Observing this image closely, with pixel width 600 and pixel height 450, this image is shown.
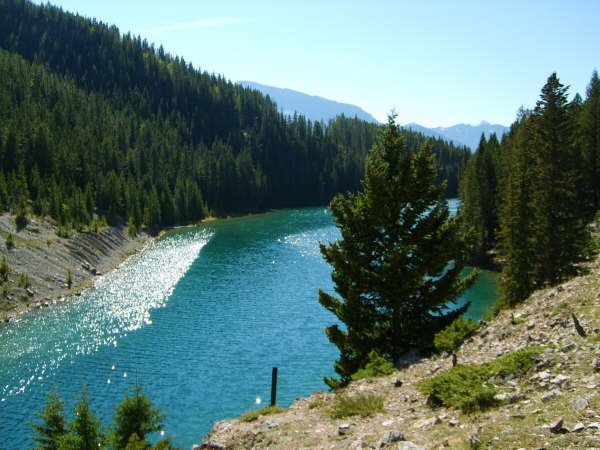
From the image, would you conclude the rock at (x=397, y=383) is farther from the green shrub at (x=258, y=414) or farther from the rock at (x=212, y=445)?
the rock at (x=212, y=445)

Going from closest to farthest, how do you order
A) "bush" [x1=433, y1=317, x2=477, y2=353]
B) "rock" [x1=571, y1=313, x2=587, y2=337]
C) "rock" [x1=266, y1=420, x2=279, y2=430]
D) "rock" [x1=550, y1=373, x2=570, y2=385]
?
"rock" [x1=550, y1=373, x2=570, y2=385]
"rock" [x1=571, y1=313, x2=587, y2=337]
"rock" [x1=266, y1=420, x2=279, y2=430]
"bush" [x1=433, y1=317, x2=477, y2=353]

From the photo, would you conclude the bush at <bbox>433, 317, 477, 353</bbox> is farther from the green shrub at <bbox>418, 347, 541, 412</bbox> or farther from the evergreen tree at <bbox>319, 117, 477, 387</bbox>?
the green shrub at <bbox>418, 347, 541, 412</bbox>

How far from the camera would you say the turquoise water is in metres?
37.5

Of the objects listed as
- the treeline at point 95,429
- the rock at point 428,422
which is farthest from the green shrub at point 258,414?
the rock at point 428,422

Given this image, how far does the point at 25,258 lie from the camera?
→ 222 feet

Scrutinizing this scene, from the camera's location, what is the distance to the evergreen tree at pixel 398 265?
23062 millimetres

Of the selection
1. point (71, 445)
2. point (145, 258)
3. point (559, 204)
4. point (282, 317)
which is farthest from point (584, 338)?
point (145, 258)

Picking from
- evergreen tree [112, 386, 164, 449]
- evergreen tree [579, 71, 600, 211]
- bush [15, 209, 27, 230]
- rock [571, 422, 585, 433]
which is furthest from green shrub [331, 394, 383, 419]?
bush [15, 209, 27, 230]

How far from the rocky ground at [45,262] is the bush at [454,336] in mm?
51996

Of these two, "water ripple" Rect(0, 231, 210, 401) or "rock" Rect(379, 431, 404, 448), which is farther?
"water ripple" Rect(0, 231, 210, 401)

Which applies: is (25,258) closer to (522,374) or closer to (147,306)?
(147,306)

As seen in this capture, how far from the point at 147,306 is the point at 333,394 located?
4832 cm

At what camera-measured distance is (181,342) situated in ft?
164

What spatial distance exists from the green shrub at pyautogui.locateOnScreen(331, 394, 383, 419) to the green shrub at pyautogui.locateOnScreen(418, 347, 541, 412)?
1.57m
